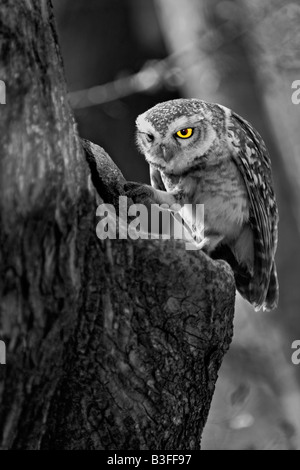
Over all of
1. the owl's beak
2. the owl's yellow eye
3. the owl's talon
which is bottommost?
the owl's talon

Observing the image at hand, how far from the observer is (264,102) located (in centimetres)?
666

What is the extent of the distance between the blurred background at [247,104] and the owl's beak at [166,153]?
109 inches

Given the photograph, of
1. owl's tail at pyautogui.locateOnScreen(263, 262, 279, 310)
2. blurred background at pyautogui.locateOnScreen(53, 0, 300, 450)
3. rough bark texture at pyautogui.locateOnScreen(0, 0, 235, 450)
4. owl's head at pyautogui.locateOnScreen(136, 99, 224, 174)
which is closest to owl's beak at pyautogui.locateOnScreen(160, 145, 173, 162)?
owl's head at pyautogui.locateOnScreen(136, 99, 224, 174)

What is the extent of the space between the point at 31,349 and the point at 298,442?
4328 millimetres

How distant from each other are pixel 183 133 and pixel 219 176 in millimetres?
308

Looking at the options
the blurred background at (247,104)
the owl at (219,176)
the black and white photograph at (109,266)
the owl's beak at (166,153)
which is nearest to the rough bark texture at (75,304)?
the black and white photograph at (109,266)

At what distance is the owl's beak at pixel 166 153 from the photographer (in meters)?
3.98

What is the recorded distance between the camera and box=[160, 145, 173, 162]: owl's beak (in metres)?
3.98

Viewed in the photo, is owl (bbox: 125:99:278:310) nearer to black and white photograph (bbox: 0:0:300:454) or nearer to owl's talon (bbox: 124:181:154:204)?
black and white photograph (bbox: 0:0:300:454)

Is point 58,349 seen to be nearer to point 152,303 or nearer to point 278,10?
point 152,303

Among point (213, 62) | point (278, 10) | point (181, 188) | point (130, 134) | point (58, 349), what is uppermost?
point (278, 10)

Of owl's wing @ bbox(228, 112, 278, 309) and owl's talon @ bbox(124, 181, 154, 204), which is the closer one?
owl's talon @ bbox(124, 181, 154, 204)

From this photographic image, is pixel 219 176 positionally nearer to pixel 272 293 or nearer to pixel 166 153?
pixel 166 153

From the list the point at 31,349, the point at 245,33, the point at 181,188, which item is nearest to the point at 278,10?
the point at 245,33
